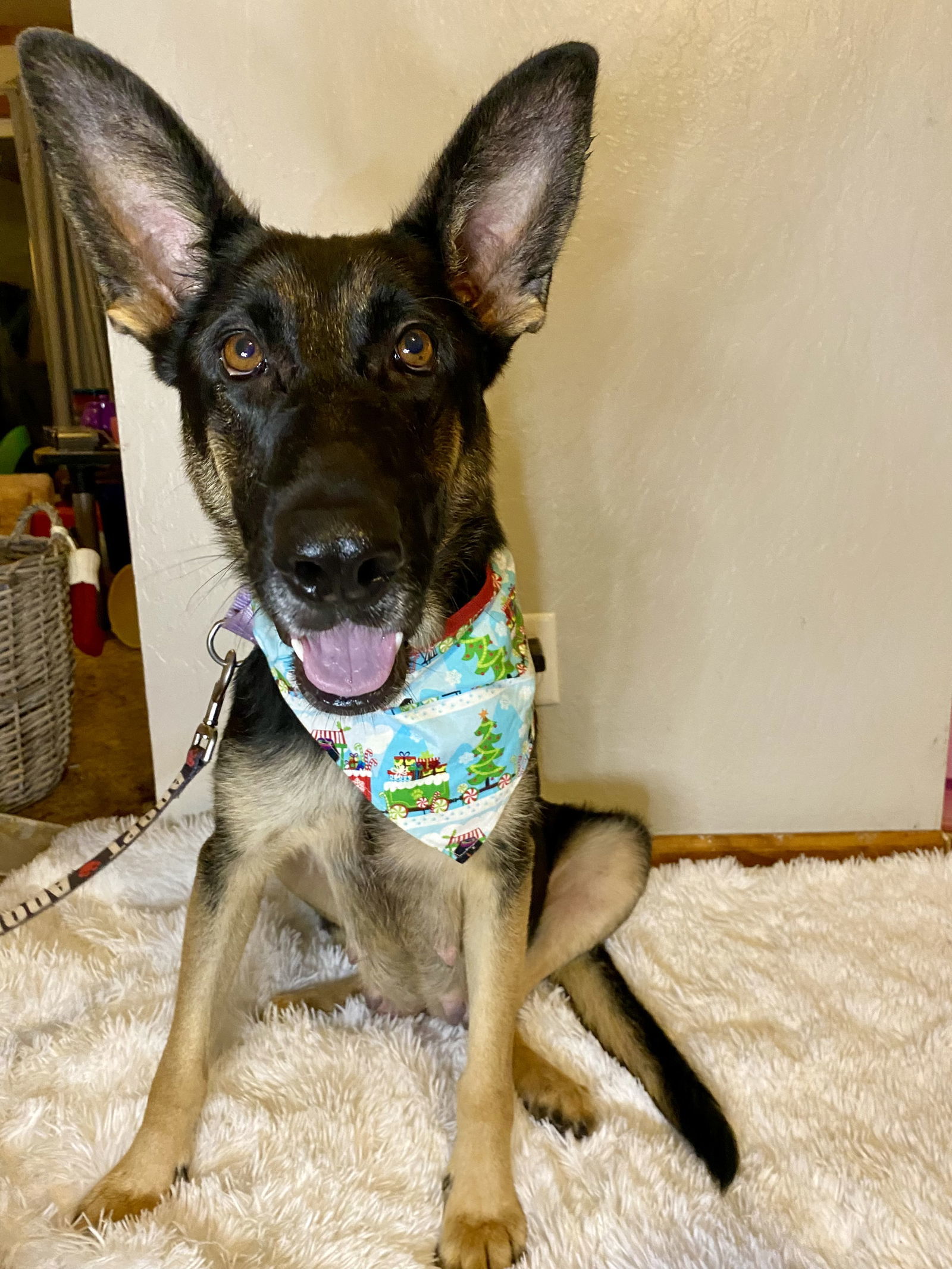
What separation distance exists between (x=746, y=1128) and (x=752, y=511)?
144 centimetres

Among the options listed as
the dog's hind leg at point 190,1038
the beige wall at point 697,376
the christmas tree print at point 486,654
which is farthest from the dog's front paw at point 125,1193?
the beige wall at point 697,376

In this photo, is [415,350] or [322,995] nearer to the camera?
[415,350]

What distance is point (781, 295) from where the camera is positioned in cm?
200

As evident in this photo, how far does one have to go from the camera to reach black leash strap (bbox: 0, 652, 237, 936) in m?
1.49

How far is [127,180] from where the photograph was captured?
1.29m

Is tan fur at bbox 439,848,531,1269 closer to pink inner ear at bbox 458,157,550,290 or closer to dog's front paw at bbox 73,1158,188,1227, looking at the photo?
dog's front paw at bbox 73,1158,188,1227

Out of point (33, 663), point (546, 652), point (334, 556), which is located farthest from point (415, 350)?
point (33, 663)

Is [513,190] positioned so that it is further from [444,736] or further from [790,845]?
[790,845]


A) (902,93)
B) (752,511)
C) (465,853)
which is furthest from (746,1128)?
(902,93)

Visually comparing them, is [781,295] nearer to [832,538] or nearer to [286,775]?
[832,538]

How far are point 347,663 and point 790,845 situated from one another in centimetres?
178

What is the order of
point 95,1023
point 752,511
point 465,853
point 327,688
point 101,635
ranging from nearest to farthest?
point 327,688, point 465,853, point 95,1023, point 752,511, point 101,635

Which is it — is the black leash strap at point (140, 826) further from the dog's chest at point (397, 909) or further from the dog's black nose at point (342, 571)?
the dog's black nose at point (342, 571)

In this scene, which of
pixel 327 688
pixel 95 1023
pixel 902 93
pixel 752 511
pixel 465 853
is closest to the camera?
pixel 327 688
